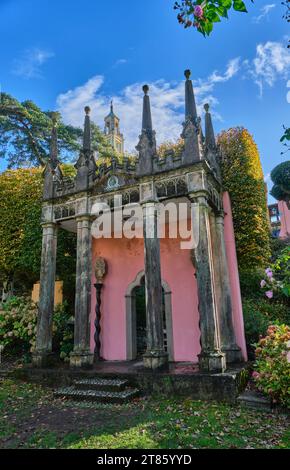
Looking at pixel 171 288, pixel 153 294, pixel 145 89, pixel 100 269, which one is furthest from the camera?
pixel 100 269

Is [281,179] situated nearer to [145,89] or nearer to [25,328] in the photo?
[145,89]

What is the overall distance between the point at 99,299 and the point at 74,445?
256 inches

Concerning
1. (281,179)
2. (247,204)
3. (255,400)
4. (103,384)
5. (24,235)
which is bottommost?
(255,400)

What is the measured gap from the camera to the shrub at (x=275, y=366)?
518 cm

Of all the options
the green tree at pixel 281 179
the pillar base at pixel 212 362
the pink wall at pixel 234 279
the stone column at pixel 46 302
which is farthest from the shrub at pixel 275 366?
the green tree at pixel 281 179

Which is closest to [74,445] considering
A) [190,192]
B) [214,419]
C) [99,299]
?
[214,419]

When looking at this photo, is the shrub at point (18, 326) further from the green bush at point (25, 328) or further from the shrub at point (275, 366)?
the shrub at point (275, 366)

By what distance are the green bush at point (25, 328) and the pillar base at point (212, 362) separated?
13.8ft

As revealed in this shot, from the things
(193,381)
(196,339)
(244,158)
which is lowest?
(193,381)

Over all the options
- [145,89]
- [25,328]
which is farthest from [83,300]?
[145,89]

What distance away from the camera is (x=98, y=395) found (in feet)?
20.1

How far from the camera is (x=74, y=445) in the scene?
166 inches

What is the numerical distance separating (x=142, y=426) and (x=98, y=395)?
1.64 meters
